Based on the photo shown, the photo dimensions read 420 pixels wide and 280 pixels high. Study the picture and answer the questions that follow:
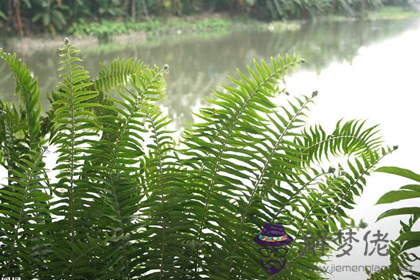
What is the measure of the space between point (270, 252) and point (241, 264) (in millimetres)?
34

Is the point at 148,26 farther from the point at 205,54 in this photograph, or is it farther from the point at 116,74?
the point at 116,74

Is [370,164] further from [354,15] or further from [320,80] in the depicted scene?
[354,15]

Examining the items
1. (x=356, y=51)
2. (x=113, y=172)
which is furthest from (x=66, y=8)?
(x=113, y=172)

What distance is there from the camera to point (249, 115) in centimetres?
60

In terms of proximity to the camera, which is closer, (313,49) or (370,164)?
(370,164)

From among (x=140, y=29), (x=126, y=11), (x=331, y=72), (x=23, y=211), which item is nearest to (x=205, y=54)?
(x=331, y=72)

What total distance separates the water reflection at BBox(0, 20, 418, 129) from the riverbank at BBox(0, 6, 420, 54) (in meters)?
0.27

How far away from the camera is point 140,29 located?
7770mm

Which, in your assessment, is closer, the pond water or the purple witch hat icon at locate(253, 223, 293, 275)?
the purple witch hat icon at locate(253, 223, 293, 275)

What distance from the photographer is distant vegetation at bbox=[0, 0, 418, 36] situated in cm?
681

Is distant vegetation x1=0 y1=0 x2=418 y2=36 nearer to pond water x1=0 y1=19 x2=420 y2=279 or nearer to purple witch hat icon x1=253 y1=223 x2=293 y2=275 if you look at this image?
pond water x1=0 y1=19 x2=420 y2=279

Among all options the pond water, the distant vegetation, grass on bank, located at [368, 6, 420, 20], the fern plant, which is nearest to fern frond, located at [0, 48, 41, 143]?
the fern plant

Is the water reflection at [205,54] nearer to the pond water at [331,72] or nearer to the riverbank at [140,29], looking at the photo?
the pond water at [331,72]

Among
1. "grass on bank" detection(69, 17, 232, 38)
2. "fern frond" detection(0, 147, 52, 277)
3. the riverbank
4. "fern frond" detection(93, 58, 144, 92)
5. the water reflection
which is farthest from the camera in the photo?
"grass on bank" detection(69, 17, 232, 38)
